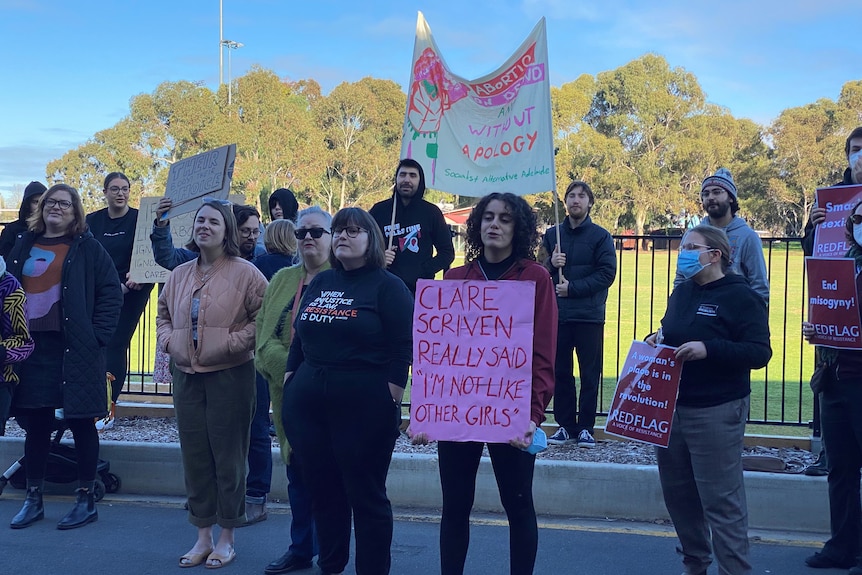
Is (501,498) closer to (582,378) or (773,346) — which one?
(582,378)

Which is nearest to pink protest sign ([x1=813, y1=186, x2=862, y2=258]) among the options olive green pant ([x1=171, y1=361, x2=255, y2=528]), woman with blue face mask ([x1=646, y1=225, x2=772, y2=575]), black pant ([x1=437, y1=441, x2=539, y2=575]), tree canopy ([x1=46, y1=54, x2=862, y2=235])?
woman with blue face mask ([x1=646, y1=225, x2=772, y2=575])

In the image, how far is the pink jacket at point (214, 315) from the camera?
464 centimetres

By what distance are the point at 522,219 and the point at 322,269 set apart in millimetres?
1353

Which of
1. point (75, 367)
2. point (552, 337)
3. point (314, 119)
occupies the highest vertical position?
point (314, 119)

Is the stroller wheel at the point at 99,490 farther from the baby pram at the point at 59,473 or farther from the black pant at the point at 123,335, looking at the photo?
the black pant at the point at 123,335

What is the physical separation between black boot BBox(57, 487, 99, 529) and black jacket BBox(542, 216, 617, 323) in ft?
12.3

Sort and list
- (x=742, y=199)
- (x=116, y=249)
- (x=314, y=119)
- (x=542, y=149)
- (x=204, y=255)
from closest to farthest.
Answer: (x=204, y=255)
(x=542, y=149)
(x=116, y=249)
(x=314, y=119)
(x=742, y=199)

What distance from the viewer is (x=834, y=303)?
4383mm

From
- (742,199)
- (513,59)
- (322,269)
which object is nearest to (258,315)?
(322,269)

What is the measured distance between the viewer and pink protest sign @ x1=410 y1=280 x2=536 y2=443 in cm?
355

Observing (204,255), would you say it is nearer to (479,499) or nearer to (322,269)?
(322,269)

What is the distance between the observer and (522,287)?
140 inches

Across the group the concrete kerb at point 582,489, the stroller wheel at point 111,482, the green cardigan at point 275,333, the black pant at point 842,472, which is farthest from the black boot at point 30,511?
the black pant at point 842,472

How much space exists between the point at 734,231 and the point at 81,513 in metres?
4.80
